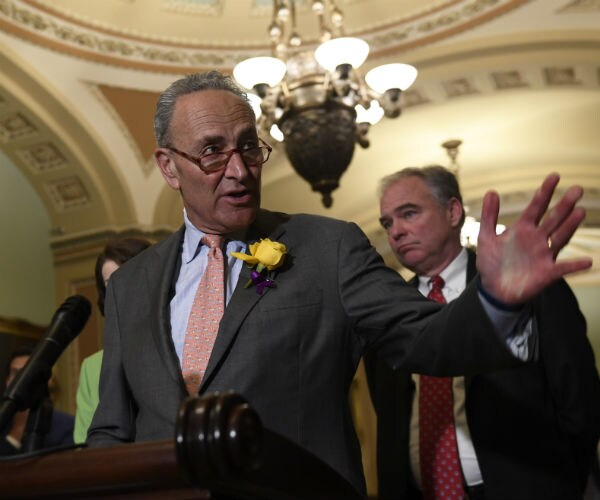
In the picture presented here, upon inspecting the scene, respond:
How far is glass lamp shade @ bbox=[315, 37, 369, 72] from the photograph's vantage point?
5.85 meters

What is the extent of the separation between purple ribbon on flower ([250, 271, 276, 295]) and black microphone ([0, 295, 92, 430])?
35 centimetres

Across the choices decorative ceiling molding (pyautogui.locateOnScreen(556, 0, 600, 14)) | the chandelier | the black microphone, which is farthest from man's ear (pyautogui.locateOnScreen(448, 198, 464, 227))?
decorative ceiling molding (pyautogui.locateOnScreen(556, 0, 600, 14))

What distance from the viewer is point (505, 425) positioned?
244 cm

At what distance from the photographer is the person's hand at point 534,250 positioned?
4.20 ft

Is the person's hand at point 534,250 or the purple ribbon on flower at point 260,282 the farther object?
the purple ribbon on flower at point 260,282

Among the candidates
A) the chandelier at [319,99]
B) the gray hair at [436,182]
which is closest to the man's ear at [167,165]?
the gray hair at [436,182]

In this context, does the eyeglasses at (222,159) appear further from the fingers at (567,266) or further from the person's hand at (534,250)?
the fingers at (567,266)

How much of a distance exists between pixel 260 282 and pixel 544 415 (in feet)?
3.64

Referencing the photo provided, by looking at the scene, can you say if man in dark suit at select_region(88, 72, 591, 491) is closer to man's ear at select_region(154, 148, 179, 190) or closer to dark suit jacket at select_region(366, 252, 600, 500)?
man's ear at select_region(154, 148, 179, 190)

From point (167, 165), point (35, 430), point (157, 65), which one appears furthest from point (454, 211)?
point (157, 65)

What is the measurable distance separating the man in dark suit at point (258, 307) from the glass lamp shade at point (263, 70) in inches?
164

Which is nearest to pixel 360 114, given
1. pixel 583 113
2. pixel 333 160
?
pixel 333 160

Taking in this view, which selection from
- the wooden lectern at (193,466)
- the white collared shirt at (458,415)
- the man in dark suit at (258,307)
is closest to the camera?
the wooden lectern at (193,466)

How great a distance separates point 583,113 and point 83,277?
543 cm
